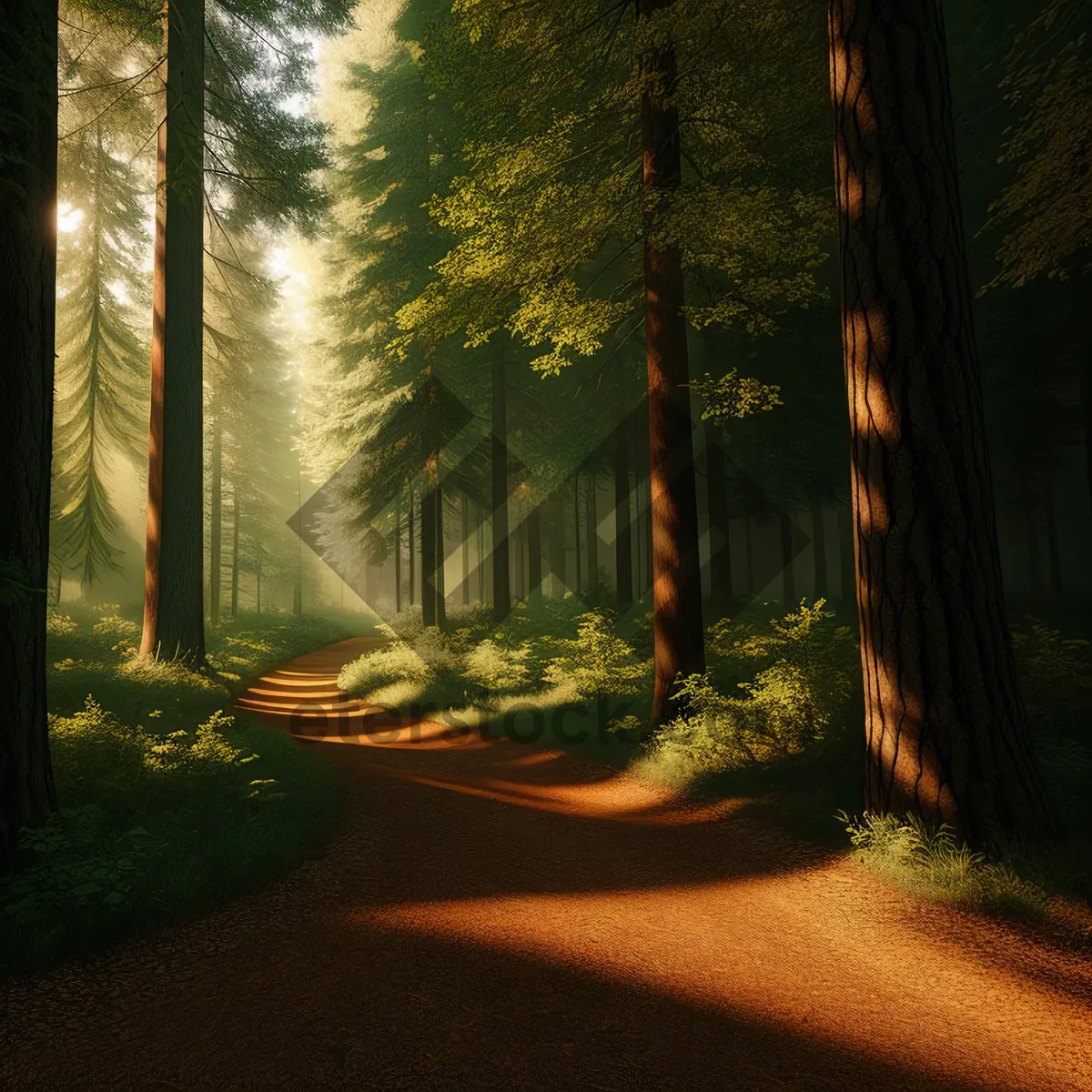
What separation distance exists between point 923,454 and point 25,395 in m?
6.40

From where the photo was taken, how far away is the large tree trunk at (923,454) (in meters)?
4.75

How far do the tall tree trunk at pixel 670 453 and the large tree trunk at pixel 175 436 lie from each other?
8.58 metres

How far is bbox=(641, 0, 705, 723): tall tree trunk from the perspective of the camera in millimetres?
8625

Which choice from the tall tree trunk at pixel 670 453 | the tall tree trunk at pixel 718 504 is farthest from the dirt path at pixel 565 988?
the tall tree trunk at pixel 718 504

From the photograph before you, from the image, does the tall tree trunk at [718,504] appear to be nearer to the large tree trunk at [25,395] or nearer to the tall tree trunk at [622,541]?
the tall tree trunk at [622,541]

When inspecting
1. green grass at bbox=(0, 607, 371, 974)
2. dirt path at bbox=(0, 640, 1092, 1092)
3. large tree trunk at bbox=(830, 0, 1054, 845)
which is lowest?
dirt path at bbox=(0, 640, 1092, 1092)

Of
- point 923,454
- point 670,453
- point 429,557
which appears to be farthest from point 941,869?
point 429,557

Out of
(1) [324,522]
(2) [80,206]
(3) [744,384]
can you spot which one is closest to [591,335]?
(3) [744,384]

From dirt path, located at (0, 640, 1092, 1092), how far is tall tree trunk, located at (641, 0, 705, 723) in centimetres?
349

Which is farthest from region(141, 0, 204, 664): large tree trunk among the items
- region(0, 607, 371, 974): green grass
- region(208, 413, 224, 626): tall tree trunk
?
region(208, 413, 224, 626): tall tree trunk

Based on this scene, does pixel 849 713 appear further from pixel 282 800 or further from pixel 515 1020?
pixel 282 800

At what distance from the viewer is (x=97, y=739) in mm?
6172

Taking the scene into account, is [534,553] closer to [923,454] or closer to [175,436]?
[175,436]

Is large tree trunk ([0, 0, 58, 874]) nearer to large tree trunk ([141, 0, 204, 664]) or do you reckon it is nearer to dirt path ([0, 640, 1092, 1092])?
dirt path ([0, 640, 1092, 1092])
